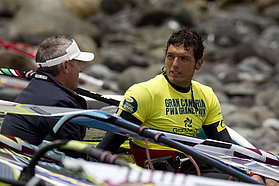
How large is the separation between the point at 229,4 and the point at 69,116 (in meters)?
26.5

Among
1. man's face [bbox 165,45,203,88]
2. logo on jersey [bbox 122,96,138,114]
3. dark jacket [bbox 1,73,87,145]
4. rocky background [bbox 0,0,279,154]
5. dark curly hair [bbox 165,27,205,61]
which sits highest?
rocky background [bbox 0,0,279,154]

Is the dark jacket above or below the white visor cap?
below

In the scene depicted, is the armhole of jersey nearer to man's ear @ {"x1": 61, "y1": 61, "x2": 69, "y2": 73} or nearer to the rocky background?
man's ear @ {"x1": 61, "y1": 61, "x2": 69, "y2": 73}

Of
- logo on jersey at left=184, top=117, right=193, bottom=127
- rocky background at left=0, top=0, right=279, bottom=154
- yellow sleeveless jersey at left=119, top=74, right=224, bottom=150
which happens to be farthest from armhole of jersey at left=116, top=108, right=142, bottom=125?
rocky background at left=0, top=0, right=279, bottom=154

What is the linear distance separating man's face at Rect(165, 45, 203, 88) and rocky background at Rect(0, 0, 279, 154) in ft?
16.2

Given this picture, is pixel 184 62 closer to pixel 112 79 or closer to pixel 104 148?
pixel 104 148

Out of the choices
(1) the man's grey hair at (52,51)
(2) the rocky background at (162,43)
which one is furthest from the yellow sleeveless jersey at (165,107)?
(2) the rocky background at (162,43)

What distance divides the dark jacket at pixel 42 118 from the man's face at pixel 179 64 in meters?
0.73

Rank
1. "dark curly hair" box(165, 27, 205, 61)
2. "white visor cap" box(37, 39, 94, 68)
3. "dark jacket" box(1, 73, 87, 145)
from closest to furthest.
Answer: "dark jacket" box(1, 73, 87, 145) → "white visor cap" box(37, 39, 94, 68) → "dark curly hair" box(165, 27, 205, 61)

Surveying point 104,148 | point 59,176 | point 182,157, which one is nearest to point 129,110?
point 104,148

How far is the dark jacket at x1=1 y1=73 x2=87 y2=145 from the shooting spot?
2818 millimetres

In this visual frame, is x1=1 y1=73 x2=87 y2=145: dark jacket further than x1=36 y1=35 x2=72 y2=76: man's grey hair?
No

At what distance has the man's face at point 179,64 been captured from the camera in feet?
10.6

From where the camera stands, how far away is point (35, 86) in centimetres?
299
